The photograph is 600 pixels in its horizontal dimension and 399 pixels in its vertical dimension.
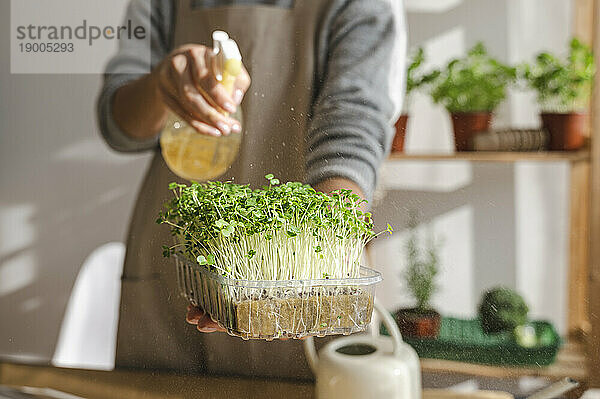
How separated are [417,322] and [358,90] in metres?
0.27

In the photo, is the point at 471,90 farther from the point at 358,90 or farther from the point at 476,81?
the point at 358,90

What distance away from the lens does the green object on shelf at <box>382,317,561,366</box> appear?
73 cm

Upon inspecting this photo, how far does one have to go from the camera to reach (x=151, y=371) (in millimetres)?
809

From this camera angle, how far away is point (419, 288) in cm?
75

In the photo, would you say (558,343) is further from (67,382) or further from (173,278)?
(67,382)

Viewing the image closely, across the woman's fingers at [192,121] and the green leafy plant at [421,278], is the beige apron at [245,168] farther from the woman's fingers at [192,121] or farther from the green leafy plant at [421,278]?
the green leafy plant at [421,278]

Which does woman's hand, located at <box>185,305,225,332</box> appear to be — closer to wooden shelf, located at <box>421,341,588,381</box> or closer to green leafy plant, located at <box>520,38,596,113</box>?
wooden shelf, located at <box>421,341,588,381</box>

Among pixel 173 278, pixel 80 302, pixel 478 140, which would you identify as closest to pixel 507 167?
pixel 478 140

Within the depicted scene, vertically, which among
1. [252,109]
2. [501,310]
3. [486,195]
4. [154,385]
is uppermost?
[252,109]

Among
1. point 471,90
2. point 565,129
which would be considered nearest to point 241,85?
point 471,90

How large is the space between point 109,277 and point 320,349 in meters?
0.28

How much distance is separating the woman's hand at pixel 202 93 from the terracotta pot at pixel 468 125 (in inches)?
9.6

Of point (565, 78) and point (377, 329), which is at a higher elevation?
point (565, 78)

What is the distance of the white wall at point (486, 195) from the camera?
715 mm
